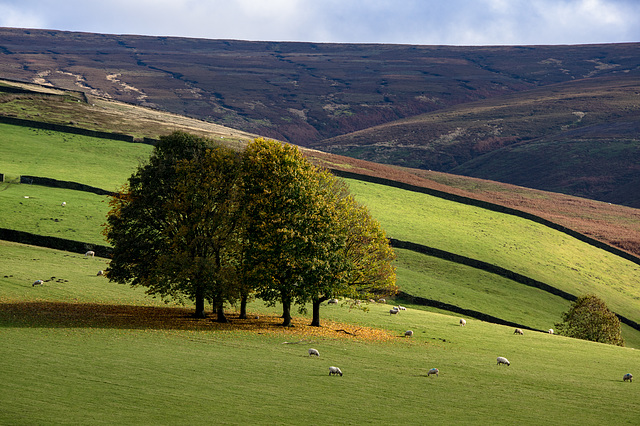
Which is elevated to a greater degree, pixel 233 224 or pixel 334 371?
pixel 233 224

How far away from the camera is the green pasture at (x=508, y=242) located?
78.9 metres

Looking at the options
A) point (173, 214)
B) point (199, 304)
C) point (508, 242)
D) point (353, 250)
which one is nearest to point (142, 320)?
point (199, 304)

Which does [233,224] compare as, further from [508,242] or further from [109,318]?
[508,242]

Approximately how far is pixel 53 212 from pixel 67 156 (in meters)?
28.7

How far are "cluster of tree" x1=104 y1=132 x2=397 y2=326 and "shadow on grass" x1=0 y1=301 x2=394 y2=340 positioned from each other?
65.9 inches

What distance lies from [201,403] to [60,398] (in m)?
4.53

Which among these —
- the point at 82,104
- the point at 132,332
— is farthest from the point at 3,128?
the point at 132,332

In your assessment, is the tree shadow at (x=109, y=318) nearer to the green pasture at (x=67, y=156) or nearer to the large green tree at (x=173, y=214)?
the large green tree at (x=173, y=214)

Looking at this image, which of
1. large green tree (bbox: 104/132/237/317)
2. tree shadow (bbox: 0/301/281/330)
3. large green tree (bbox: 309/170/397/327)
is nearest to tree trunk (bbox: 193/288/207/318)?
large green tree (bbox: 104/132/237/317)

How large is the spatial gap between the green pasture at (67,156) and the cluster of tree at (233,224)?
3708 cm

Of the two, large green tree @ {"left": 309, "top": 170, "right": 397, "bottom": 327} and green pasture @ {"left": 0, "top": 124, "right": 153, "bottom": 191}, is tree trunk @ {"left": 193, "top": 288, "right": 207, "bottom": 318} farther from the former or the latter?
green pasture @ {"left": 0, "top": 124, "right": 153, "bottom": 191}

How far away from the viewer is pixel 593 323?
5584 centimetres

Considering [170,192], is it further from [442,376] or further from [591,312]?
[591,312]

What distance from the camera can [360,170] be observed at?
118m
